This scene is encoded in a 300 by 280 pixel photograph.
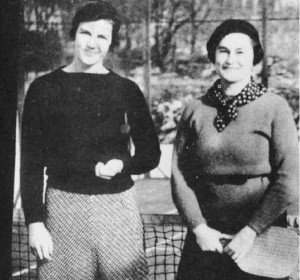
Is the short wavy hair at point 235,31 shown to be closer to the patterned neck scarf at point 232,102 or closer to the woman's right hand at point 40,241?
the patterned neck scarf at point 232,102

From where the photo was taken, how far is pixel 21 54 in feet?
6.65

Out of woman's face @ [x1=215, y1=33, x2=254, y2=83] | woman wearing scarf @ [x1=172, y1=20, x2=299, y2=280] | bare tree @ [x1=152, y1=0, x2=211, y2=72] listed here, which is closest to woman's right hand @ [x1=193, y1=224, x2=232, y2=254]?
woman wearing scarf @ [x1=172, y1=20, x2=299, y2=280]

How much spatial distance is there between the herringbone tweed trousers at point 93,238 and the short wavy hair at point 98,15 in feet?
1.85

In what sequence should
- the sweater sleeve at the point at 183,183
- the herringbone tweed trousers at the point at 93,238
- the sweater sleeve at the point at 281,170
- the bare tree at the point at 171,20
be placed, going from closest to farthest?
the sweater sleeve at the point at 281,170, the sweater sleeve at the point at 183,183, the herringbone tweed trousers at the point at 93,238, the bare tree at the point at 171,20

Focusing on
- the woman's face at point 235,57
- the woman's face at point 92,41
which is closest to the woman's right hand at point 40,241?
the woman's face at point 92,41

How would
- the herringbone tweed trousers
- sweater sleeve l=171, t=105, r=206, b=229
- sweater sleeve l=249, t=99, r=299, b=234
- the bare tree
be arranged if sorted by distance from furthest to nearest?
the bare tree
the herringbone tweed trousers
sweater sleeve l=171, t=105, r=206, b=229
sweater sleeve l=249, t=99, r=299, b=234

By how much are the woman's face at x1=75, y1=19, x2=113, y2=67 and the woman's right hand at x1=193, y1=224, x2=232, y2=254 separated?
26.8 inches

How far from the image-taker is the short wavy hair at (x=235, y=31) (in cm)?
166

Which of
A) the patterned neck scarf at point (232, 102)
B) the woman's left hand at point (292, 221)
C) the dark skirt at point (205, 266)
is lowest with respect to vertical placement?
the dark skirt at point (205, 266)

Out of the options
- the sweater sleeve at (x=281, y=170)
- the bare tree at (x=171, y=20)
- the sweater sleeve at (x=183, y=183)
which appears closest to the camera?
the sweater sleeve at (x=281, y=170)

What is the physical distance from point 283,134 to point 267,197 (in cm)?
20

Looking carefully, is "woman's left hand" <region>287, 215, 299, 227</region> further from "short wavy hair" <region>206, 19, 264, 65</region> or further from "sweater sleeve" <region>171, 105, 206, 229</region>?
"short wavy hair" <region>206, 19, 264, 65</region>

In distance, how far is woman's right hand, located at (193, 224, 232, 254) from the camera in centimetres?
166

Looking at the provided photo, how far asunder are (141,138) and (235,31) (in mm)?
486
